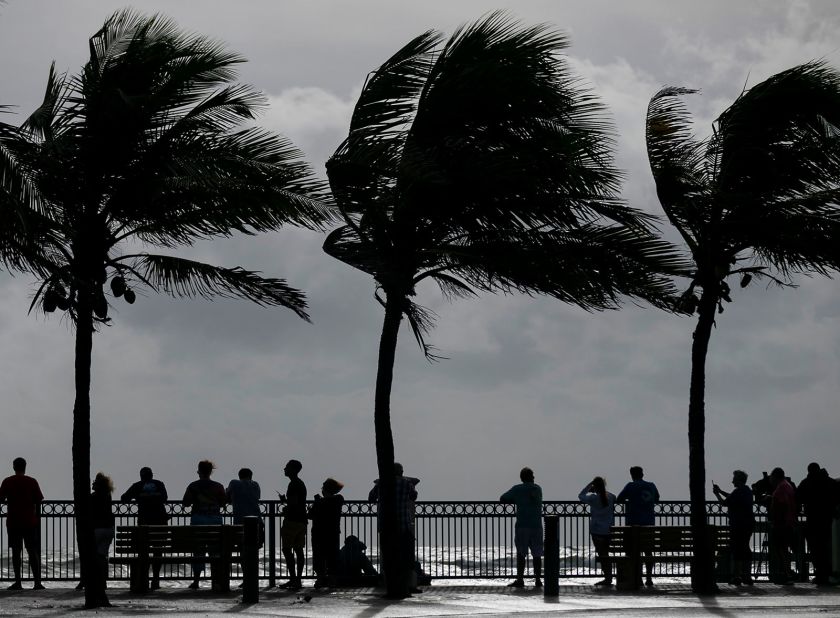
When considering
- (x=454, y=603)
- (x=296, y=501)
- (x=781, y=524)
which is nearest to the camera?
(x=454, y=603)

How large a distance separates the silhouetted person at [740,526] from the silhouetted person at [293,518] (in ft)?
21.5

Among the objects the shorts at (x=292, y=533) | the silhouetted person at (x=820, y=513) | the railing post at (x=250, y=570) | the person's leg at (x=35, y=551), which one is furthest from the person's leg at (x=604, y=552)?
the person's leg at (x=35, y=551)

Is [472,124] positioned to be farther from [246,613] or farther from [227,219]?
[246,613]

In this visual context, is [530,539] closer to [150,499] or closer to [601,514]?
[601,514]

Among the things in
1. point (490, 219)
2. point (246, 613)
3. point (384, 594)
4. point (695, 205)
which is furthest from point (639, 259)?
point (246, 613)

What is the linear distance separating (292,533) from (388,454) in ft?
9.10

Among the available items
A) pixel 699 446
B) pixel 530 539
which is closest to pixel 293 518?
pixel 530 539

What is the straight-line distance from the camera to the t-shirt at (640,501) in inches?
970

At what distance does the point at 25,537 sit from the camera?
2303cm

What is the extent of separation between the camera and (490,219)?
69.6 ft

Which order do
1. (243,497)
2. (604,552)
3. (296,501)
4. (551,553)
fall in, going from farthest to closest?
(604,552) < (243,497) < (296,501) < (551,553)

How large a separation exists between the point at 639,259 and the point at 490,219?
247 cm

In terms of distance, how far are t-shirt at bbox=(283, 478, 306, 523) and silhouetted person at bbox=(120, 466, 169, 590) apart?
1.79 meters

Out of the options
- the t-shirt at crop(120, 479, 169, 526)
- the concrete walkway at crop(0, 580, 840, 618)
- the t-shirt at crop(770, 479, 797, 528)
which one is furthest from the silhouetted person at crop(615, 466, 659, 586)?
the t-shirt at crop(120, 479, 169, 526)
